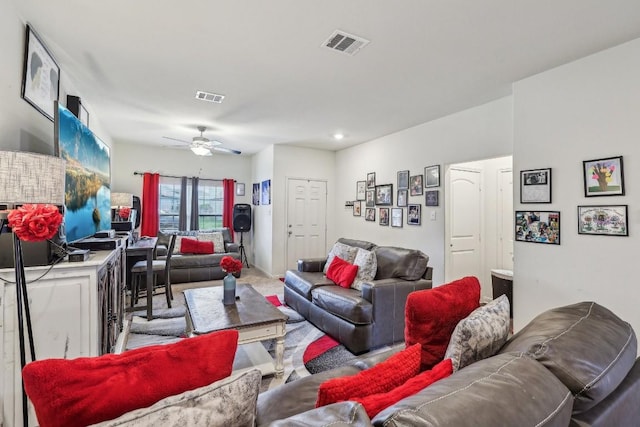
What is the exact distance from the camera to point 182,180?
644 cm

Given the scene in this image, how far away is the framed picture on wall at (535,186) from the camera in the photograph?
274 cm

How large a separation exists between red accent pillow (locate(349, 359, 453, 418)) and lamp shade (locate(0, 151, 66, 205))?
5.51ft

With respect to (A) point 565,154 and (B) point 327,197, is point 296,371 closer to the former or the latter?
(A) point 565,154

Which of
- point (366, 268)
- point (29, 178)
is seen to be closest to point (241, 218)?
point (366, 268)

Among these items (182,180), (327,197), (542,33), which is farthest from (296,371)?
(182,180)

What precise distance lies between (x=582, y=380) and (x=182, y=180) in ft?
22.1

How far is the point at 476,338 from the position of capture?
3.78ft

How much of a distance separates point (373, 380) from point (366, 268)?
2419 millimetres

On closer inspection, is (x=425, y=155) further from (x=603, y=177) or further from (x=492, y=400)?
(x=492, y=400)

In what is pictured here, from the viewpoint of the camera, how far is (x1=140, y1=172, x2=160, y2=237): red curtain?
6.07 meters

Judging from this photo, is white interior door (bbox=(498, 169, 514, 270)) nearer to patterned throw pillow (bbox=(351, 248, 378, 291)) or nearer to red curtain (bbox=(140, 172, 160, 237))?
patterned throw pillow (bbox=(351, 248, 378, 291))

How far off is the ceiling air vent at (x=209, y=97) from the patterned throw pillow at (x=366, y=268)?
7.88 feet

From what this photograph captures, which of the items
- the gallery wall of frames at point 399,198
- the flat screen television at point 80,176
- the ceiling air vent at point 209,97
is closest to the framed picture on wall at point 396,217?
the gallery wall of frames at point 399,198

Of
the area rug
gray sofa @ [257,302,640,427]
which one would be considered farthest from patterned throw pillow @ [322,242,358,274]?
gray sofa @ [257,302,640,427]
